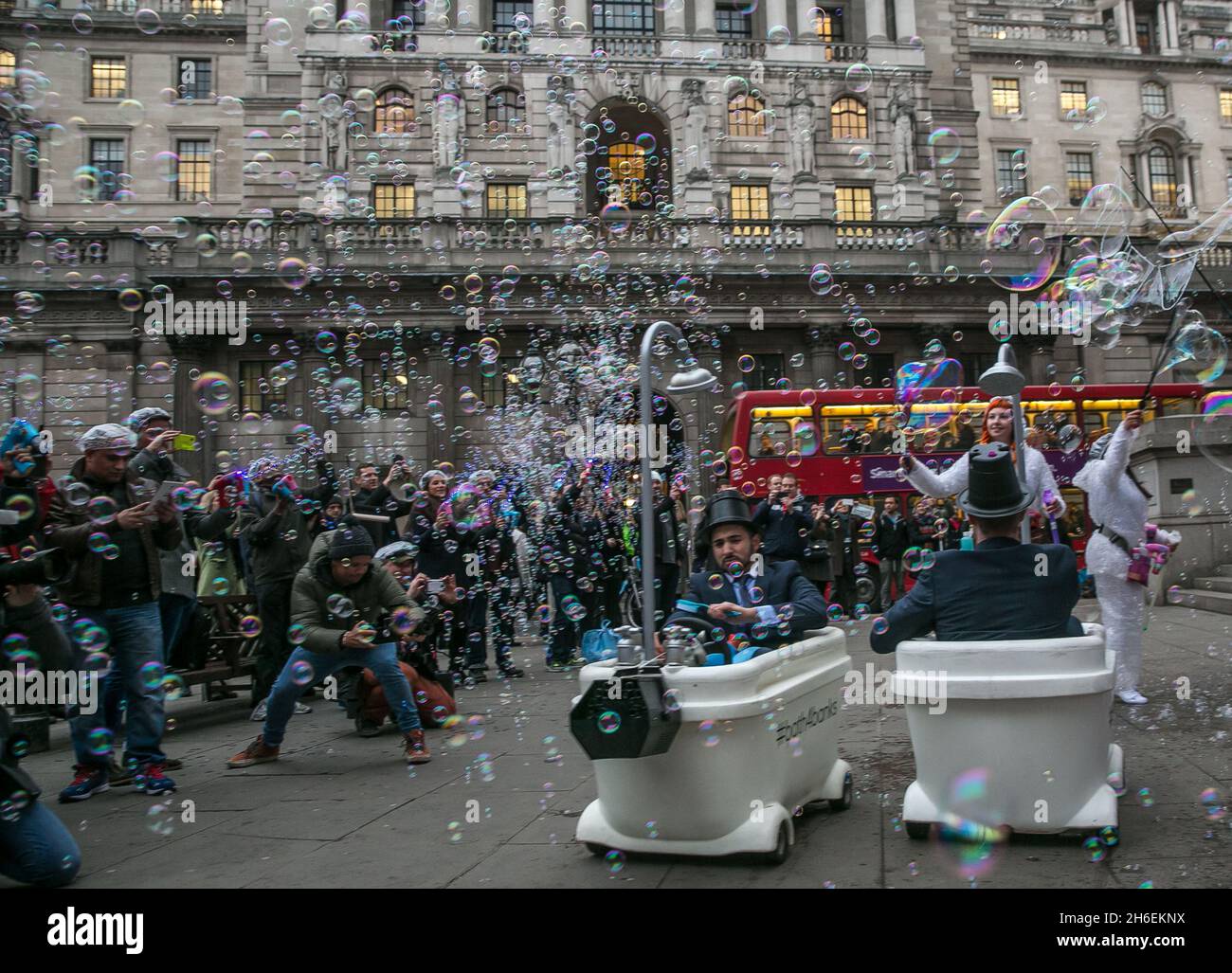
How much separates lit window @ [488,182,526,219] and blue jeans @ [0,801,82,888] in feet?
87.5

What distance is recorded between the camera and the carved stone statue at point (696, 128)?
28.9 metres

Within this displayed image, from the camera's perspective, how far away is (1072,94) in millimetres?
41906

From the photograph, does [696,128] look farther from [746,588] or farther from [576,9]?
[746,588]

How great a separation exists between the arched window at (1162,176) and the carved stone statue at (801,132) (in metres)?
21.0

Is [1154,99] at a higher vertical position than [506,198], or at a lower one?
higher

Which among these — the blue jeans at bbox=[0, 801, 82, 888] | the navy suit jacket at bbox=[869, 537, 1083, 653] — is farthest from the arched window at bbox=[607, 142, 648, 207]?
the blue jeans at bbox=[0, 801, 82, 888]

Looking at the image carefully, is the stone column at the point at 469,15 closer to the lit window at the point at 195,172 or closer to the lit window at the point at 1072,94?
the lit window at the point at 195,172

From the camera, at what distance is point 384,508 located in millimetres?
10195

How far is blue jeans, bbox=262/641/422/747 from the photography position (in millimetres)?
6523

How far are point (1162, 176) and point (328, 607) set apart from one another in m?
46.2

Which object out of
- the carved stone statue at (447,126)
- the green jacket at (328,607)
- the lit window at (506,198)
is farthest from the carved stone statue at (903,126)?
the green jacket at (328,607)

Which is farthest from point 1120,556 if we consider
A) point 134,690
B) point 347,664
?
point 134,690

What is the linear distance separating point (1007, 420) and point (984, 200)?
1459 inches
